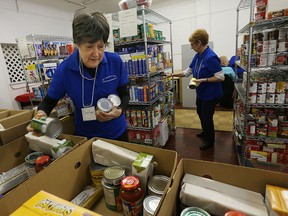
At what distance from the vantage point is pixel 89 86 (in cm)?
113

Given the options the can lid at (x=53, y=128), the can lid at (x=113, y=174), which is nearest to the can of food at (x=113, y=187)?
the can lid at (x=113, y=174)

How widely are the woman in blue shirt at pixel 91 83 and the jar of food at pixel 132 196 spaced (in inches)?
18.4

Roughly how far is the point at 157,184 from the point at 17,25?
550cm

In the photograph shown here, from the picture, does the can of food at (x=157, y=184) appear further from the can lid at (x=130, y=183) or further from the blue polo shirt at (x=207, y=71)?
the blue polo shirt at (x=207, y=71)

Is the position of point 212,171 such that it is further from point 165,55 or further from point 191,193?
point 165,55

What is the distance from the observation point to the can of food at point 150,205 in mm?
581

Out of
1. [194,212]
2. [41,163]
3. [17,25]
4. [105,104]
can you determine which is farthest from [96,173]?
[17,25]

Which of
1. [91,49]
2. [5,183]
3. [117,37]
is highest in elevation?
[117,37]

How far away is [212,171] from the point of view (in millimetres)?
666

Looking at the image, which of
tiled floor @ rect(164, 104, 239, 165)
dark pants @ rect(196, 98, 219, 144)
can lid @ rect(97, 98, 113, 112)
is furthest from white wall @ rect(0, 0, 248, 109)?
can lid @ rect(97, 98, 113, 112)

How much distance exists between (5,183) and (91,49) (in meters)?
0.77

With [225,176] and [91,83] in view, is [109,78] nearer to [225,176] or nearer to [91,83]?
[91,83]

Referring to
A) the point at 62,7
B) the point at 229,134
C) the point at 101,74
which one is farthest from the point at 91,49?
the point at 62,7

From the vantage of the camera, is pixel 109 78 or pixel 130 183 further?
pixel 109 78
